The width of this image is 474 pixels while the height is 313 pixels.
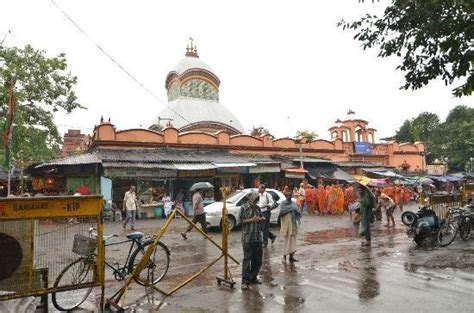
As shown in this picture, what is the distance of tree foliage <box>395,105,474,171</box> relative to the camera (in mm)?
45469

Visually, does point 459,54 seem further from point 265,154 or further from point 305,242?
point 265,154

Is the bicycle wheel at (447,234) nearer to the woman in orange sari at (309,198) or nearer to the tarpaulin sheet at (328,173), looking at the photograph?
the woman in orange sari at (309,198)

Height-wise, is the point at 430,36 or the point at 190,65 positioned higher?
the point at 190,65

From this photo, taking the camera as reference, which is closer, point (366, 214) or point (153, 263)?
point (153, 263)

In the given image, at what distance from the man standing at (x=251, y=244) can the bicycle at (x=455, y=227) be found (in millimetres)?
5977

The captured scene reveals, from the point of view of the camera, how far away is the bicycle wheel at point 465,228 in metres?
11.4

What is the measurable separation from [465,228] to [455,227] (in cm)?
49

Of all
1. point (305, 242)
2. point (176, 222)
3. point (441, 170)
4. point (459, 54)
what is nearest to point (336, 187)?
point (176, 222)

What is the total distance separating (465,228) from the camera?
11508 mm

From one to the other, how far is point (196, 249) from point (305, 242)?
3208mm

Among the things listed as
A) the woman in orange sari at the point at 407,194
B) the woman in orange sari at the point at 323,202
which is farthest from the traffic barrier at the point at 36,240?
the woman in orange sari at the point at 407,194

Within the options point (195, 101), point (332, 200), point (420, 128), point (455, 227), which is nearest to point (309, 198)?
point (332, 200)

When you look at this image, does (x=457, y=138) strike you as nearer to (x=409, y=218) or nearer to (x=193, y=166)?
(x=193, y=166)

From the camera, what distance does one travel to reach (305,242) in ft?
40.4
